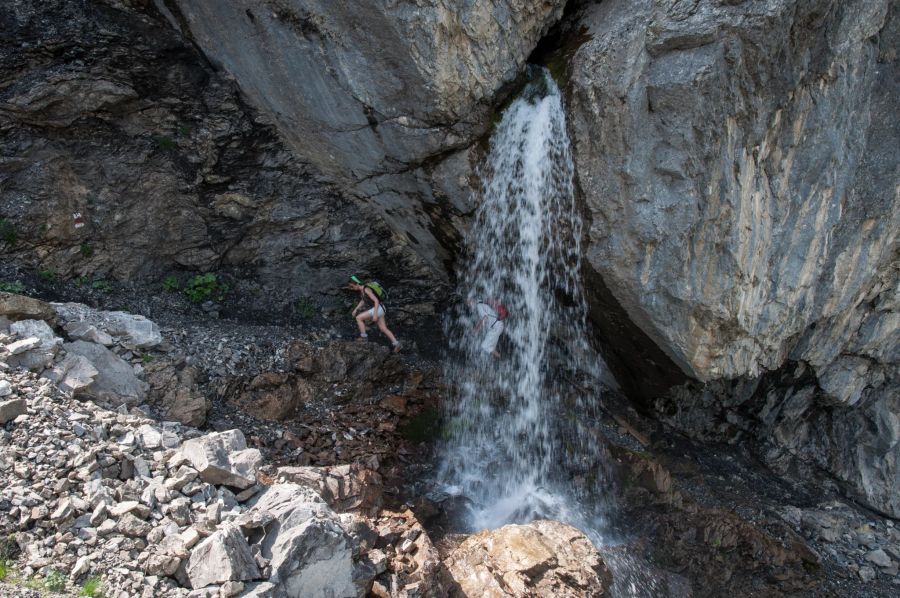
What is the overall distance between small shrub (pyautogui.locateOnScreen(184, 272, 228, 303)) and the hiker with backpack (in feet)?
6.86

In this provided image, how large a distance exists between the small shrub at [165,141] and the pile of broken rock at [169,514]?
10.1 feet

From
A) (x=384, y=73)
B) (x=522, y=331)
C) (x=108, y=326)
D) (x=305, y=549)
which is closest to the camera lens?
(x=305, y=549)

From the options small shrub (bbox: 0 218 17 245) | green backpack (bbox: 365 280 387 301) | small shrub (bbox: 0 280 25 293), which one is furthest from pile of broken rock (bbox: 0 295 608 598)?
green backpack (bbox: 365 280 387 301)

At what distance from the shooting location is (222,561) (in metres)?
4.18

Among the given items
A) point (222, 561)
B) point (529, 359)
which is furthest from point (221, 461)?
point (529, 359)

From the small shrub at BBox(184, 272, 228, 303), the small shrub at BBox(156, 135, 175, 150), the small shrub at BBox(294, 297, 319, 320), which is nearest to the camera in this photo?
the small shrub at BBox(156, 135, 175, 150)

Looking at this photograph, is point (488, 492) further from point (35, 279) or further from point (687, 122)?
point (35, 279)

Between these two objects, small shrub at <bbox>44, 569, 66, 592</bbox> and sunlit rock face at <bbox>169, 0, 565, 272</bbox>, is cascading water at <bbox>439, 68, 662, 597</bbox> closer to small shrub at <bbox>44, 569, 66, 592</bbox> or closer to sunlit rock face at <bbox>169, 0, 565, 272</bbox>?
sunlit rock face at <bbox>169, 0, 565, 272</bbox>

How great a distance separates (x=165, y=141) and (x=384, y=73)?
3688mm

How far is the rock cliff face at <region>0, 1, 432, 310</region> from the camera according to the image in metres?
7.55

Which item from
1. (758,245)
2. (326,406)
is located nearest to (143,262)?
(326,406)

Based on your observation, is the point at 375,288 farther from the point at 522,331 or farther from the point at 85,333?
the point at 85,333

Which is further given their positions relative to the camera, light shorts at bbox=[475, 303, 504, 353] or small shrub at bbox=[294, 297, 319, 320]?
small shrub at bbox=[294, 297, 319, 320]

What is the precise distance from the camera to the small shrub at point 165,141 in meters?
8.51
